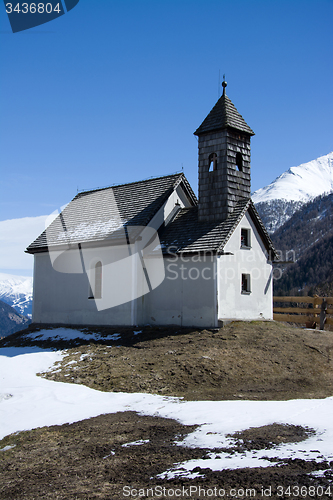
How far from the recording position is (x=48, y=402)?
1099cm

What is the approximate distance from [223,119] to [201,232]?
19.1 ft

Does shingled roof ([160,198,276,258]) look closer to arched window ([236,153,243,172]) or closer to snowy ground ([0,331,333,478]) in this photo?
arched window ([236,153,243,172])

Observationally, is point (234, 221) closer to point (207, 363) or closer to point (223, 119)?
point (223, 119)

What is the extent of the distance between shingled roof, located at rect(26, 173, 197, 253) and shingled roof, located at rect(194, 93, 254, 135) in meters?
3.12

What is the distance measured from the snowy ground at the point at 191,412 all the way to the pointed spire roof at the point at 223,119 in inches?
553

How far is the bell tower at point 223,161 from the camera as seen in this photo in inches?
806

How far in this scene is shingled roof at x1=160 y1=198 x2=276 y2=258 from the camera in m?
18.8

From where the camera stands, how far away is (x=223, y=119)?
20953 mm

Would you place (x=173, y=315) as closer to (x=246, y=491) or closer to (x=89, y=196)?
(x=89, y=196)

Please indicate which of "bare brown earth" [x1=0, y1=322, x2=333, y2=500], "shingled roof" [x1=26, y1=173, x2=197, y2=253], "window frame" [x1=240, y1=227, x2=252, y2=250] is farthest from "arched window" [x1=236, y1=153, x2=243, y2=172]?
"bare brown earth" [x1=0, y1=322, x2=333, y2=500]

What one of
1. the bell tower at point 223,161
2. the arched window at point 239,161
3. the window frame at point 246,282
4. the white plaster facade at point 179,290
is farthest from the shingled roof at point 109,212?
the window frame at point 246,282

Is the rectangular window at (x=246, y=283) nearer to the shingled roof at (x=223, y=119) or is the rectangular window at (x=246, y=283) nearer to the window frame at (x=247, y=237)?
the window frame at (x=247, y=237)

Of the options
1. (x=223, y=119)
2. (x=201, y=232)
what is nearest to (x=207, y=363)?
(x=201, y=232)

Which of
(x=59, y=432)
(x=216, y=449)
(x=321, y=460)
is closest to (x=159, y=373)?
(x=59, y=432)
